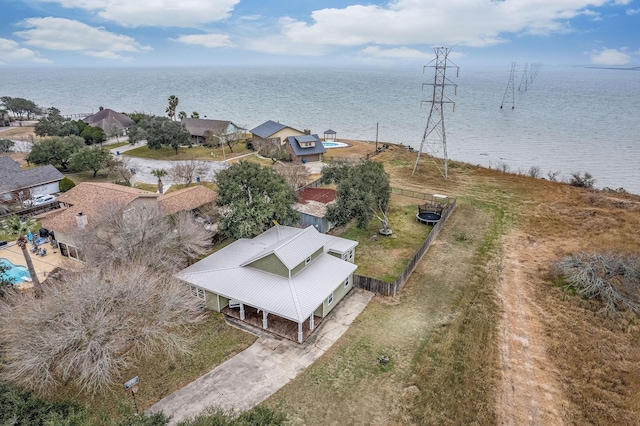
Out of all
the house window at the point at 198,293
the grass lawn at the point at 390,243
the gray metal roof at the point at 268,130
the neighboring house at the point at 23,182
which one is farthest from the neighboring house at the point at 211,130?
the house window at the point at 198,293

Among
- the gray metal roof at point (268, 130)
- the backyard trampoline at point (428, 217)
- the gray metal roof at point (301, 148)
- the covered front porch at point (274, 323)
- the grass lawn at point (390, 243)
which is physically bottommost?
the covered front porch at point (274, 323)

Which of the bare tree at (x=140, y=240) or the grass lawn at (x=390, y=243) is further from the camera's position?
the grass lawn at (x=390, y=243)

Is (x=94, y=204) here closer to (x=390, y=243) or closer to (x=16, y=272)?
(x=16, y=272)

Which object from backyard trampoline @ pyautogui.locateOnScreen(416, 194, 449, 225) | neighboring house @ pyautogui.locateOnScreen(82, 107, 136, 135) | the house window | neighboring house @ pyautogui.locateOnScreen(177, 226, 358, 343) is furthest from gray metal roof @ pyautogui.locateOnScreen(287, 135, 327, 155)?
neighboring house @ pyautogui.locateOnScreen(82, 107, 136, 135)

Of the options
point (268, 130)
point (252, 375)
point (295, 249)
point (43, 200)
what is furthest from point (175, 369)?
point (268, 130)

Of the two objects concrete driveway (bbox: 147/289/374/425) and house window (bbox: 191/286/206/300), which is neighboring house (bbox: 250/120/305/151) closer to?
house window (bbox: 191/286/206/300)

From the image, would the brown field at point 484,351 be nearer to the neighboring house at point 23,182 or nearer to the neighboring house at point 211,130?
the neighboring house at point 23,182
